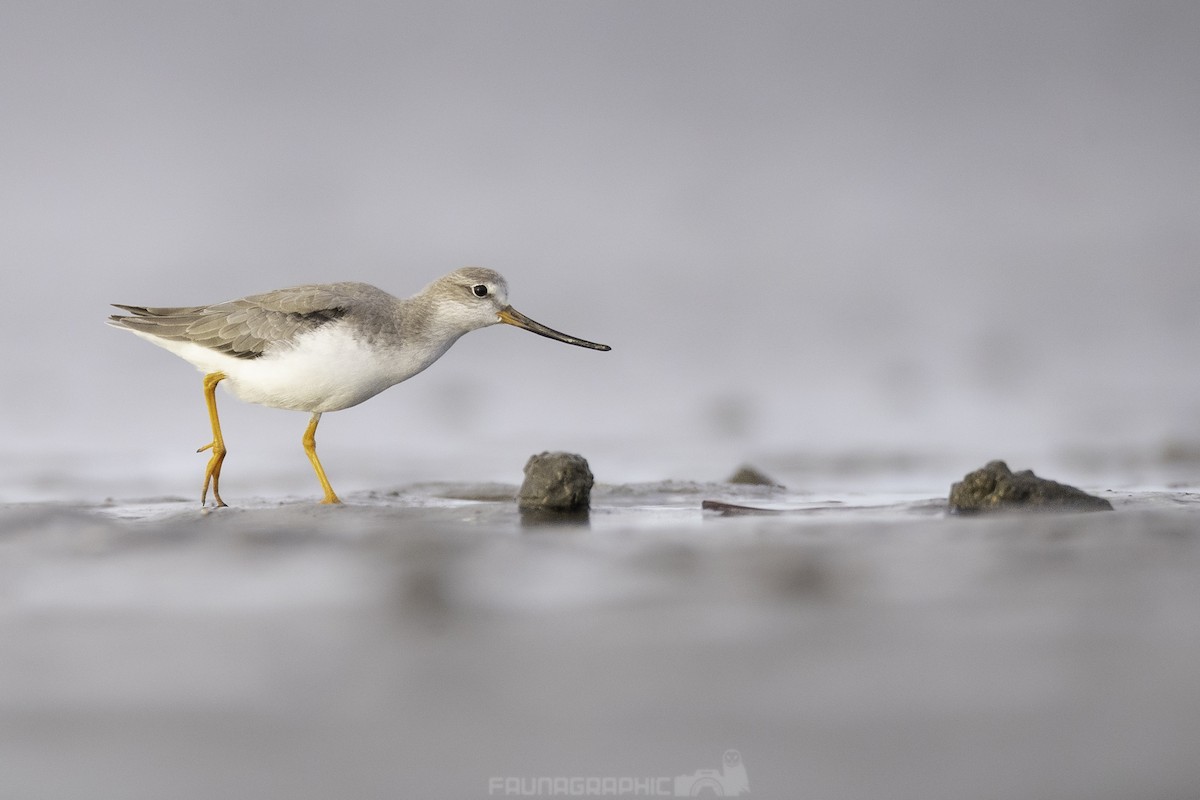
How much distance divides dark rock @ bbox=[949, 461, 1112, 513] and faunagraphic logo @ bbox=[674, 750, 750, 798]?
11.1ft

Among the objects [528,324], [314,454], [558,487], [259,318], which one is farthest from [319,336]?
[558,487]

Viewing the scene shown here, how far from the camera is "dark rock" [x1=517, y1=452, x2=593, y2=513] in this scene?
618 centimetres

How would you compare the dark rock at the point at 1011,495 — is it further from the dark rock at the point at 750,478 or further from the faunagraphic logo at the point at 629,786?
the faunagraphic logo at the point at 629,786

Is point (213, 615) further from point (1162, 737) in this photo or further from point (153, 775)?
point (1162, 737)

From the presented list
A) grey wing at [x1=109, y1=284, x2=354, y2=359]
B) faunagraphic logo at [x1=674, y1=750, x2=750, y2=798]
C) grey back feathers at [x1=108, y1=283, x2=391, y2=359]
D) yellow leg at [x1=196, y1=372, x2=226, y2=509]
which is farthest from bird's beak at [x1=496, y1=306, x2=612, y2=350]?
faunagraphic logo at [x1=674, y1=750, x2=750, y2=798]

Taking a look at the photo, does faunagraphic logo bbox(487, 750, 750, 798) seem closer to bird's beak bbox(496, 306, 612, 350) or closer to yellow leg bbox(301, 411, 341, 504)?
yellow leg bbox(301, 411, 341, 504)

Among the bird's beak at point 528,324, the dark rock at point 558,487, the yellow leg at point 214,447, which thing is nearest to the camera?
the dark rock at point 558,487

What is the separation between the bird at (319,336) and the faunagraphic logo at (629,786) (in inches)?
174

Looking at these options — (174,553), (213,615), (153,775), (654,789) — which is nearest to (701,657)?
(654,789)

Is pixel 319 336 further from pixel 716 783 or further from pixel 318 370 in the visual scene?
pixel 716 783

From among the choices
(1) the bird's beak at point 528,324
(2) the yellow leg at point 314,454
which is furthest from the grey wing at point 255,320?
(1) the bird's beak at point 528,324

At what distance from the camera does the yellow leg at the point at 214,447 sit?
696 cm

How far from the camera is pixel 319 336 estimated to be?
23.5 ft

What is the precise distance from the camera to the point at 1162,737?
8.78 ft
